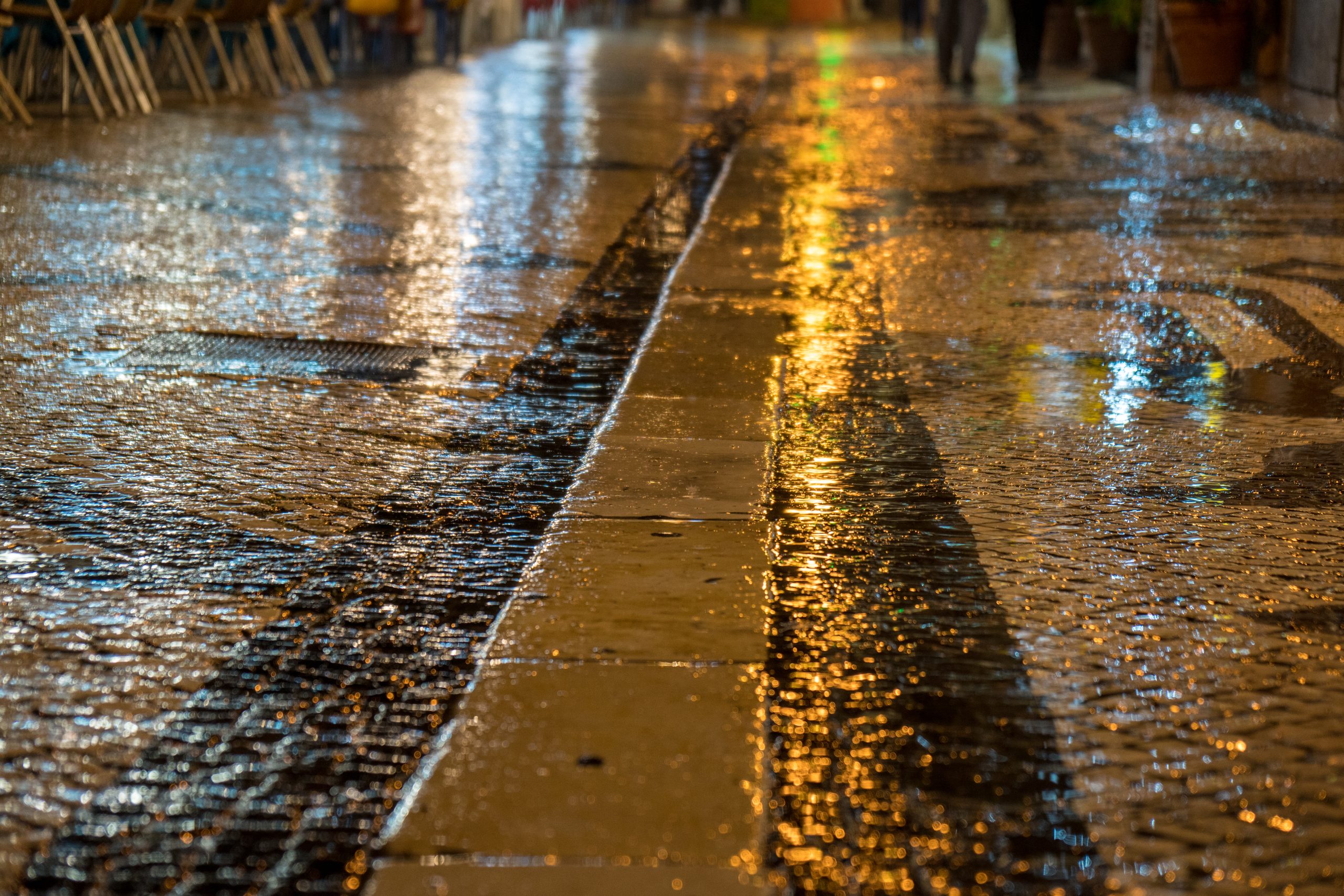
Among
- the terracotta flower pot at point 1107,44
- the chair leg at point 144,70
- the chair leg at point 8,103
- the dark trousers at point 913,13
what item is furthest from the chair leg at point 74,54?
the dark trousers at point 913,13

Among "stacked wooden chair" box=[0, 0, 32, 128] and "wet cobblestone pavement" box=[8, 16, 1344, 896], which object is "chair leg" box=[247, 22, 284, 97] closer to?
"stacked wooden chair" box=[0, 0, 32, 128]

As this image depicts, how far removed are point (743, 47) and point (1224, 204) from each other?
1579 cm

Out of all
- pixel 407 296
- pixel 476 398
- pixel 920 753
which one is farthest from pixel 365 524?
pixel 407 296

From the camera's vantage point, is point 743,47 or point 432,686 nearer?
point 432,686

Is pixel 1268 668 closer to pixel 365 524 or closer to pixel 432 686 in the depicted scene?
pixel 432 686

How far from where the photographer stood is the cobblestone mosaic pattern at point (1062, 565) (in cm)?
154

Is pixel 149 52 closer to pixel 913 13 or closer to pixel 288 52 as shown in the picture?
pixel 288 52

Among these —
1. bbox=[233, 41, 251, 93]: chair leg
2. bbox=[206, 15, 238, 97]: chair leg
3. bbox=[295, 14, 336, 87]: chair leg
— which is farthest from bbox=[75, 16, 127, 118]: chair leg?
bbox=[295, 14, 336, 87]: chair leg

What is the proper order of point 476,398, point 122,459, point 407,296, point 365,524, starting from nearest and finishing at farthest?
point 365,524 → point 122,459 → point 476,398 → point 407,296

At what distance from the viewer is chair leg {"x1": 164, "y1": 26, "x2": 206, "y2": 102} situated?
10.4m

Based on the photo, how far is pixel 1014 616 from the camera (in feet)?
6.81

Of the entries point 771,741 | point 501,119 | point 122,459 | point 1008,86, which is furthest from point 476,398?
point 1008,86

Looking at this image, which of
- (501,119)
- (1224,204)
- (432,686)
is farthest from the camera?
(501,119)

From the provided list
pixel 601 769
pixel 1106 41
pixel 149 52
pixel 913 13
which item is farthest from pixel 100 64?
pixel 913 13
